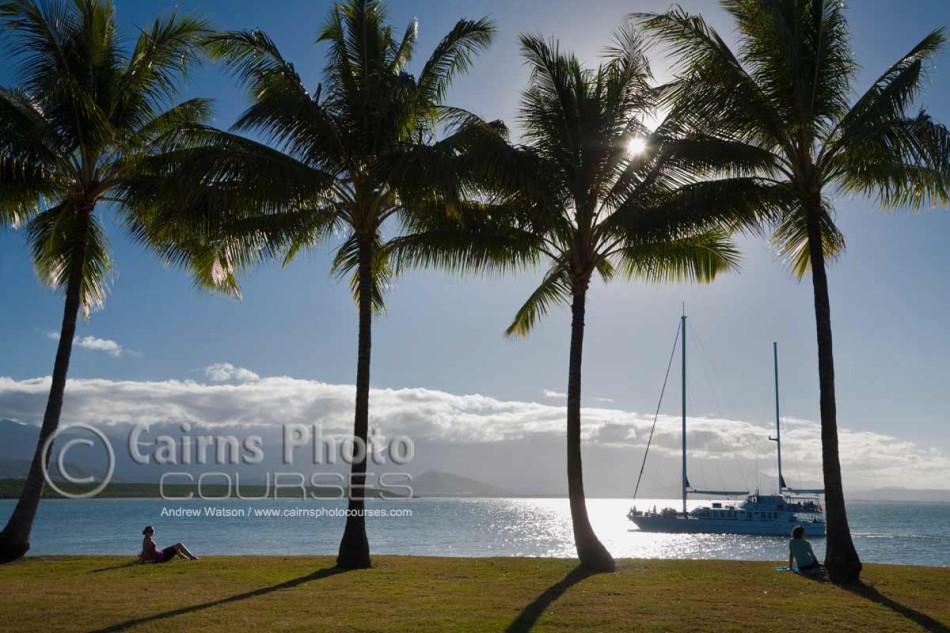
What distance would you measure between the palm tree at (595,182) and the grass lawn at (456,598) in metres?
2.45

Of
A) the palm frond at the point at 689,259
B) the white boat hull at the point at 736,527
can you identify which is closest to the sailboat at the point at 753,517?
the white boat hull at the point at 736,527

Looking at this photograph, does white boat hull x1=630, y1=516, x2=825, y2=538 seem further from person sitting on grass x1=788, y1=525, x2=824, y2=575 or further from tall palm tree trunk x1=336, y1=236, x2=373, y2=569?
tall palm tree trunk x1=336, y1=236, x2=373, y2=569

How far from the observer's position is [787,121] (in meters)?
14.6

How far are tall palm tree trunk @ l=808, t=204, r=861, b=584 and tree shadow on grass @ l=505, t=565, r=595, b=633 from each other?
414 centimetres

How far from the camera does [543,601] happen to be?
11227 millimetres

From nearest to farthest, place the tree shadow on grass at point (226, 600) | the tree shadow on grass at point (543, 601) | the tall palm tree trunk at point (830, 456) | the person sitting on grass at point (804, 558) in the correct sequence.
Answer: the tree shadow on grass at point (226, 600) < the tree shadow on grass at point (543, 601) < the tall palm tree trunk at point (830, 456) < the person sitting on grass at point (804, 558)

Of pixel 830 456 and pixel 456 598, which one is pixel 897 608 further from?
pixel 456 598

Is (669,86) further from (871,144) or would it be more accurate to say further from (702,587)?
(702,587)

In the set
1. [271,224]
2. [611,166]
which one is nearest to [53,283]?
[271,224]

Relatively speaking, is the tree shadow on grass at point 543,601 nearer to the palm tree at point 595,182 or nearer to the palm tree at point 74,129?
the palm tree at point 595,182

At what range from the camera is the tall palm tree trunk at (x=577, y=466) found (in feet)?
49.7

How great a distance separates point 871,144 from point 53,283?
18.5 meters

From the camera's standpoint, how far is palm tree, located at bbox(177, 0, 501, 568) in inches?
583

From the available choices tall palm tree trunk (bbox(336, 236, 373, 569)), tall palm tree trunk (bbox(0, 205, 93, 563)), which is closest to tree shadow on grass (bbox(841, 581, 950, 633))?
tall palm tree trunk (bbox(336, 236, 373, 569))
